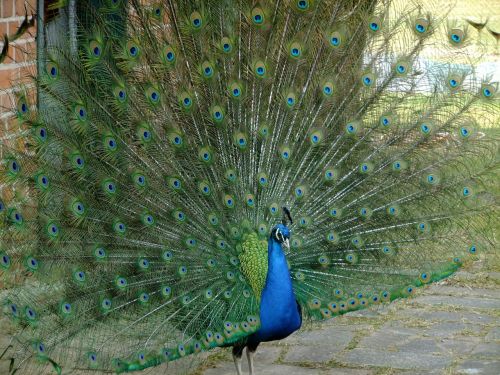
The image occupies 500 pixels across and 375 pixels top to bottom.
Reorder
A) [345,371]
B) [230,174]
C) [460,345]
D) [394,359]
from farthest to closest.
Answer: [460,345] → [394,359] → [345,371] → [230,174]

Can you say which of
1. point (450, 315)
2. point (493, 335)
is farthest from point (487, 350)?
point (450, 315)

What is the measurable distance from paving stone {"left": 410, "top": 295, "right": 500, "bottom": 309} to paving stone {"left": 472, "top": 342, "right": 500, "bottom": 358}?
0.68m

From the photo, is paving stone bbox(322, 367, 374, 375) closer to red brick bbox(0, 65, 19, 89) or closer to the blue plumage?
the blue plumage

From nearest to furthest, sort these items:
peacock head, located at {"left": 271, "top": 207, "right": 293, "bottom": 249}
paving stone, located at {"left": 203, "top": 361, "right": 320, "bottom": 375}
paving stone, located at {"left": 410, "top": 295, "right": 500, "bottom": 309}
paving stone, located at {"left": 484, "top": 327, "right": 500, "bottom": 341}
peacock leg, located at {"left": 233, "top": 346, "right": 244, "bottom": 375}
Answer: peacock head, located at {"left": 271, "top": 207, "right": 293, "bottom": 249} < peacock leg, located at {"left": 233, "top": 346, "right": 244, "bottom": 375} < paving stone, located at {"left": 203, "top": 361, "right": 320, "bottom": 375} < paving stone, located at {"left": 484, "top": 327, "right": 500, "bottom": 341} < paving stone, located at {"left": 410, "top": 295, "right": 500, "bottom": 309}

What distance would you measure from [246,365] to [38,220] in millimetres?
1280

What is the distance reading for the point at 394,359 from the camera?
4.26m

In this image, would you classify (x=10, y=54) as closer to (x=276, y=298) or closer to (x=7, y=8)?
(x=7, y=8)

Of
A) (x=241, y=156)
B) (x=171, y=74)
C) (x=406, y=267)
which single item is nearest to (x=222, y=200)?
(x=241, y=156)

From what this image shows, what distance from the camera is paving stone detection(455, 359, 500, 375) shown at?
407 cm

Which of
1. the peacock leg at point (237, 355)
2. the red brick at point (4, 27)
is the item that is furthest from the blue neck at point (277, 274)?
the red brick at point (4, 27)

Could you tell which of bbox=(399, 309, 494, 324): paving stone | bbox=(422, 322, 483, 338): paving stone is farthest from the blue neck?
bbox=(399, 309, 494, 324): paving stone

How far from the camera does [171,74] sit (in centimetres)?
376

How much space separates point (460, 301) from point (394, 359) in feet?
3.75

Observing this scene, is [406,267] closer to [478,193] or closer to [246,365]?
[478,193]
